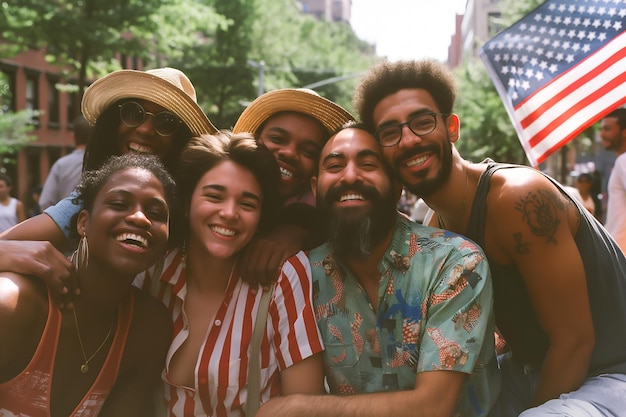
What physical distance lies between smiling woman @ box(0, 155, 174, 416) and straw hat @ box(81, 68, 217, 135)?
858mm

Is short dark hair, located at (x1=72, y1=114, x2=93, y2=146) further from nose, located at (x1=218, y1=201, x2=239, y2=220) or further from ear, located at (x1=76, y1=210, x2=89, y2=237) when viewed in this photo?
nose, located at (x1=218, y1=201, x2=239, y2=220)

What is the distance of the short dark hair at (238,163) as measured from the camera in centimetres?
351

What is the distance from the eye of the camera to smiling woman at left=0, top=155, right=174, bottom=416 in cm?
292

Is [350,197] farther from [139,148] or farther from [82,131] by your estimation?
[82,131]

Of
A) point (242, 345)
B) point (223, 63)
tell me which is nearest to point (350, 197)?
point (242, 345)

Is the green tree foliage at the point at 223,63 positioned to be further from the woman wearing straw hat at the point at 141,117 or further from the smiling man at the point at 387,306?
the smiling man at the point at 387,306

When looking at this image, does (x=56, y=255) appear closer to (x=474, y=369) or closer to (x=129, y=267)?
(x=129, y=267)

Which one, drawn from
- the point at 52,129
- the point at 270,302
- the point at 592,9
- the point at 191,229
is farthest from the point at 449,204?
the point at 52,129

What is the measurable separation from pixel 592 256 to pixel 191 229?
207 centimetres

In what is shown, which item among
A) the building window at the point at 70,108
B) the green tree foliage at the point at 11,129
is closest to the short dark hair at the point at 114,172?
the green tree foliage at the point at 11,129

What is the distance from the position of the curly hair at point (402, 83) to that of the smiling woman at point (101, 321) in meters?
1.25

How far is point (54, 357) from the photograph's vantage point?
2977mm

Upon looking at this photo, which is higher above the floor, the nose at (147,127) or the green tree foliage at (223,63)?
the green tree foliage at (223,63)

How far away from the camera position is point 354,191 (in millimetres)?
3340
